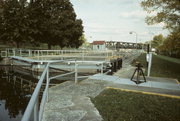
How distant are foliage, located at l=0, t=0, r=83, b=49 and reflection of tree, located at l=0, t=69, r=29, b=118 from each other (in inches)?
870

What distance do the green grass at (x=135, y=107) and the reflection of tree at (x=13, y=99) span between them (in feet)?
13.4

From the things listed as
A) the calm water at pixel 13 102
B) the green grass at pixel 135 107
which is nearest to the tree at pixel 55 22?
the calm water at pixel 13 102

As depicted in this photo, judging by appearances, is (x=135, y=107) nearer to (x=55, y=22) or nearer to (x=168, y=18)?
(x=168, y=18)

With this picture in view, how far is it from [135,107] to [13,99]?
6706 mm

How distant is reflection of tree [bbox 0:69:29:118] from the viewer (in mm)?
7137

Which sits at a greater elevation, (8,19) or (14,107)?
(8,19)

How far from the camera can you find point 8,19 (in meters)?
30.2

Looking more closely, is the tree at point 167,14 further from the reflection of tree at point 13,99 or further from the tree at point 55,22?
the tree at point 55,22

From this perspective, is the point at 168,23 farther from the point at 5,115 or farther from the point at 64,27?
the point at 64,27

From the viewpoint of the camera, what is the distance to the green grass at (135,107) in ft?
13.5

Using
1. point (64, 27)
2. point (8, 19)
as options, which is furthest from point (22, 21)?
point (64, 27)

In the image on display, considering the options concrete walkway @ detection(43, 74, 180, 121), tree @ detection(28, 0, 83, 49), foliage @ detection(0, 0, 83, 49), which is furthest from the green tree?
concrete walkway @ detection(43, 74, 180, 121)

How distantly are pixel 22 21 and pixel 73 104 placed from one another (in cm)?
3038

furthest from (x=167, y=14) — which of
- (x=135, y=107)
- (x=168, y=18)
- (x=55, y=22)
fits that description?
(x=55, y=22)
